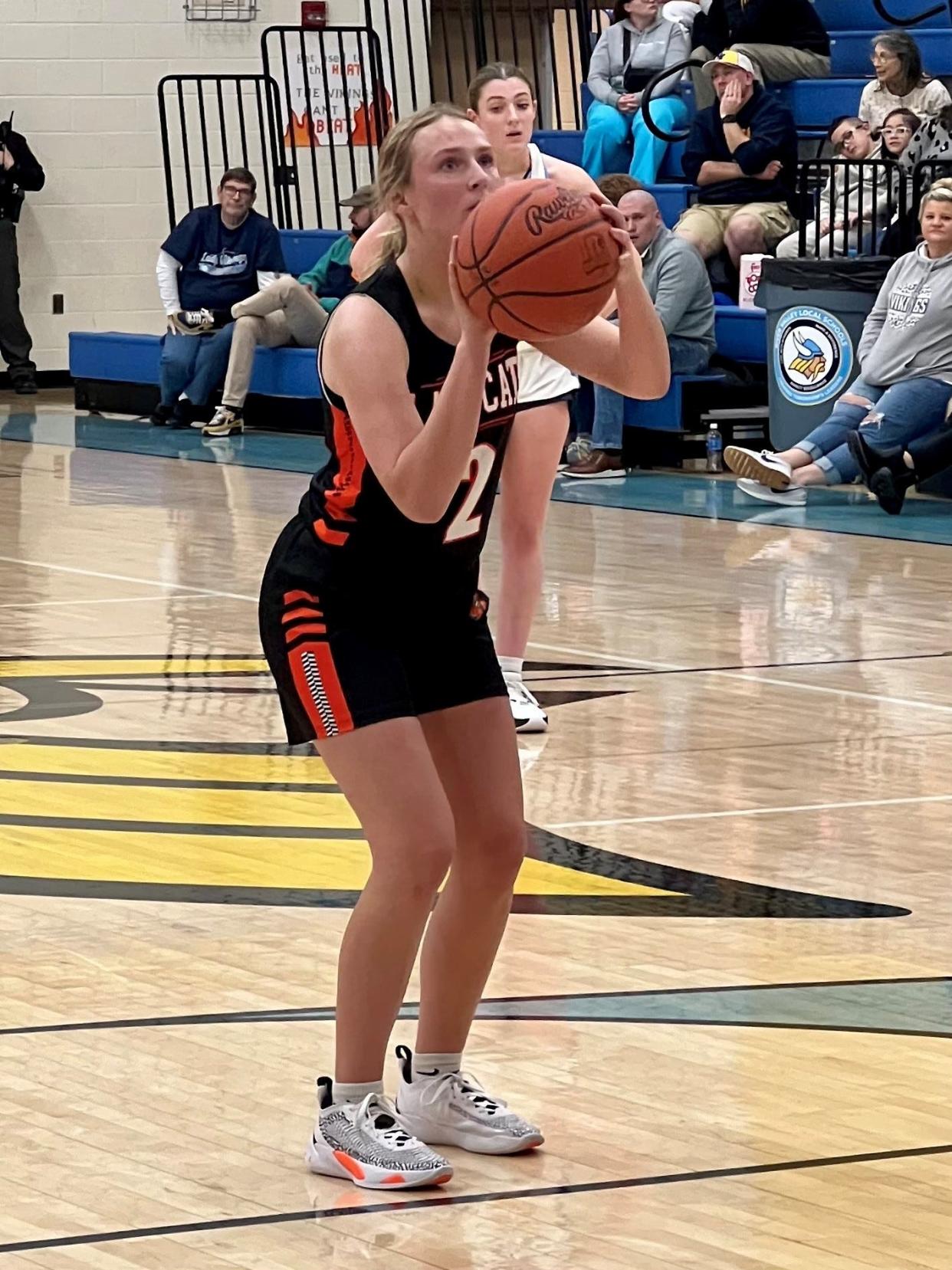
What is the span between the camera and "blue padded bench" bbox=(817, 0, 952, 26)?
16141mm

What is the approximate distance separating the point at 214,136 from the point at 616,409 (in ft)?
25.4

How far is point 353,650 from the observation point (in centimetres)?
327

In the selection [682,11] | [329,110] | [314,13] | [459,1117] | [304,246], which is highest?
[314,13]

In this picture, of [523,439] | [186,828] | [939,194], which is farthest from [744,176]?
[186,828]

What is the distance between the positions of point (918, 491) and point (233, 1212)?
371 inches

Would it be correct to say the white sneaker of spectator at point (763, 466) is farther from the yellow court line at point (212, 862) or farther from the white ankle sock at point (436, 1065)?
the white ankle sock at point (436, 1065)

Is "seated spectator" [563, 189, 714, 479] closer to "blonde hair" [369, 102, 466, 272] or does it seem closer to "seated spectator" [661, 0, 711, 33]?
"seated spectator" [661, 0, 711, 33]

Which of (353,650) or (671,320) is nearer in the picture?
(353,650)

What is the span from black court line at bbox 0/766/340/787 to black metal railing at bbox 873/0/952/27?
394 inches

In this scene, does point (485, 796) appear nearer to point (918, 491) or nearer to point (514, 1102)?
point (514, 1102)

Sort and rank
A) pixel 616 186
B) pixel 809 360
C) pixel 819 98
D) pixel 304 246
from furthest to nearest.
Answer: pixel 304 246 → pixel 819 98 → pixel 809 360 → pixel 616 186

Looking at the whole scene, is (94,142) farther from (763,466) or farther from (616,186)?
(763,466)

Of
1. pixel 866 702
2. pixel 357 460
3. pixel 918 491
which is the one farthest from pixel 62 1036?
pixel 918 491

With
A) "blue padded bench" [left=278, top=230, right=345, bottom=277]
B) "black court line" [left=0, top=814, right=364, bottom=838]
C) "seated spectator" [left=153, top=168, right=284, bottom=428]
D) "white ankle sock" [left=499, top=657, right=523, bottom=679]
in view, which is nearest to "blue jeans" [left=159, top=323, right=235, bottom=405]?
"seated spectator" [left=153, top=168, right=284, bottom=428]
